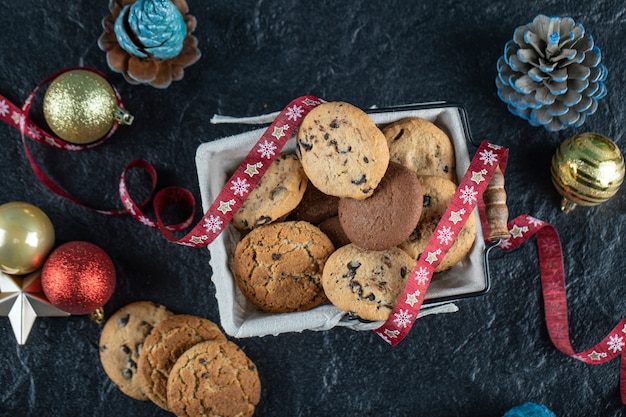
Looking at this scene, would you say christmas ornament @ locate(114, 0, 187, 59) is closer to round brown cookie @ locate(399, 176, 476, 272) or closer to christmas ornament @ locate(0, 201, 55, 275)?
christmas ornament @ locate(0, 201, 55, 275)

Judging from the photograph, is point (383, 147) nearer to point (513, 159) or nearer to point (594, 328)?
point (513, 159)

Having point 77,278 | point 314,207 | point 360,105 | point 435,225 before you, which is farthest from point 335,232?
point 77,278

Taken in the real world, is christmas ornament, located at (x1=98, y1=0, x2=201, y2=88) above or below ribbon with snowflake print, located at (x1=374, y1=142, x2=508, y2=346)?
above

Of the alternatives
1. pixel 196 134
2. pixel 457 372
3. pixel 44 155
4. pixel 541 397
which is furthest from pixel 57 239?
pixel 541 397

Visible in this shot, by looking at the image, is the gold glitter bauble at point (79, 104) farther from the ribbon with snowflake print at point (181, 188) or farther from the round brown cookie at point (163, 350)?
the round brown cookie at point (163, 350)

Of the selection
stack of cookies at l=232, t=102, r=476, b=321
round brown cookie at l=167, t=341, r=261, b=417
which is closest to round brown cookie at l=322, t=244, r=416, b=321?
stack of cookies at l=232, t=102, r=476, b=321

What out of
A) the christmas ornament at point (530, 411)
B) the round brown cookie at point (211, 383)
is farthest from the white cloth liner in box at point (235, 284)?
the christmas ornament at point (530, 411)
